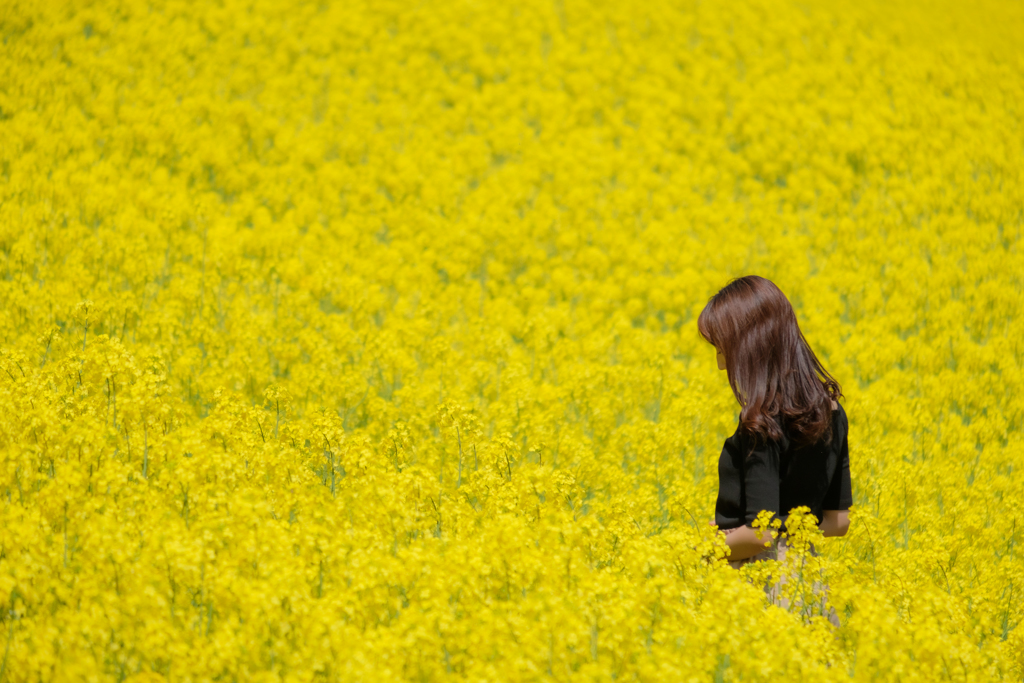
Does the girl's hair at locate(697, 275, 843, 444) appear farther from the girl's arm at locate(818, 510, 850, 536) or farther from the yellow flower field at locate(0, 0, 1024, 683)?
the yellow flower field at locate(0, 0, 1024, 683)

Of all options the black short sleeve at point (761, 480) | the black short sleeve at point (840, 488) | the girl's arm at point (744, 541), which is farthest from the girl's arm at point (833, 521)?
the black short sleeve at point (761, 480)

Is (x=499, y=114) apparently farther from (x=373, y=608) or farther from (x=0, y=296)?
(x=373, y=608)

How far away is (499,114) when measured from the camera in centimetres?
1273

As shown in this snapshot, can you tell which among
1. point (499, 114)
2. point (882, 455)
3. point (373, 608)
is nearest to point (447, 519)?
point (373, 608)

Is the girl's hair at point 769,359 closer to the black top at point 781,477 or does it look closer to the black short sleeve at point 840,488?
the black top at point 781,477

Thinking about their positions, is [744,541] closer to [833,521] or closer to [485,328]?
[833,521]

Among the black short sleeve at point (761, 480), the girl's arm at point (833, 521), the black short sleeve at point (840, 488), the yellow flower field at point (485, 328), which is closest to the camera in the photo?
the black short sleeve at point (761, 480)

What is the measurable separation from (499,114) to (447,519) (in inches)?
380

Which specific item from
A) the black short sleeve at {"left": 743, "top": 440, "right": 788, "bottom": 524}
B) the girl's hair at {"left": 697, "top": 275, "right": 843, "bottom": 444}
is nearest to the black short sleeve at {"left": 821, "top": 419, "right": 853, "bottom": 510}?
the girl's hair at {"left": 697, "top": 275, "right": 843, "bottom": 444}

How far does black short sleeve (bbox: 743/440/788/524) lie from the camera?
3275mm

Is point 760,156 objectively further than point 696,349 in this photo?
Yes

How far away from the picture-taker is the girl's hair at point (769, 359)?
3.36 metres

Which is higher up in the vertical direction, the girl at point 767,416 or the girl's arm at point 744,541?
the girl at point 767,416

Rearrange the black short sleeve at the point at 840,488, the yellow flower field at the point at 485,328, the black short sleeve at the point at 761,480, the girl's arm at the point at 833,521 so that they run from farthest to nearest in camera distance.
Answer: the girl's arm at the point at 833,521
the black short sleeve at the point at 840,488
the yellow flower field at the point at 485,328
the black short sleeve at the point at 761,480
